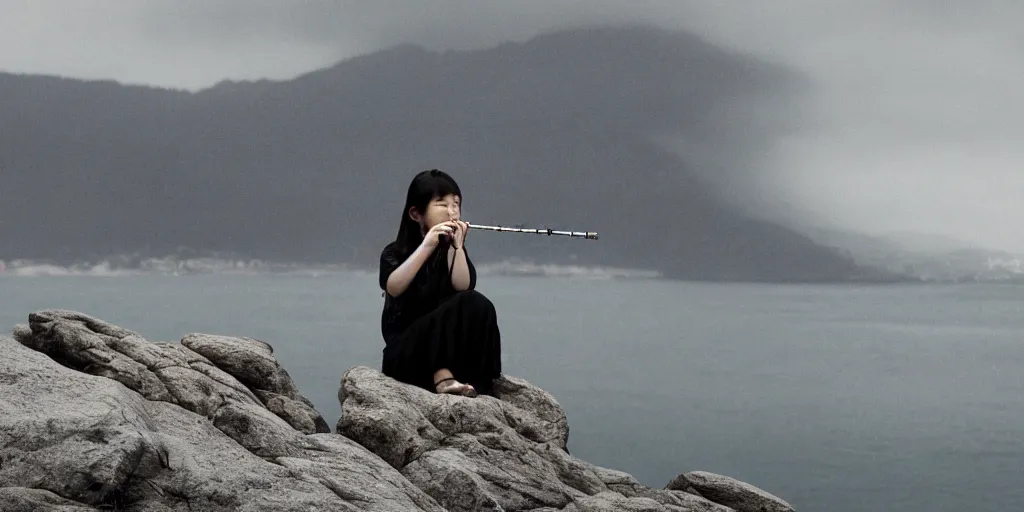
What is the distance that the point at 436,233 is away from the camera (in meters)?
10.9

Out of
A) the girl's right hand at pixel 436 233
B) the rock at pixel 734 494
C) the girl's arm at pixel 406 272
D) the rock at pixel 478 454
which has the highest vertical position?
the girl's right hand at pixel 436 233

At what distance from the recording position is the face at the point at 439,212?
11.3m

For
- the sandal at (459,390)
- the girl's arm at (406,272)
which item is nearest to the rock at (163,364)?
the sandal at (459,390)

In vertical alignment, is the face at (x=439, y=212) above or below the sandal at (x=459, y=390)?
above

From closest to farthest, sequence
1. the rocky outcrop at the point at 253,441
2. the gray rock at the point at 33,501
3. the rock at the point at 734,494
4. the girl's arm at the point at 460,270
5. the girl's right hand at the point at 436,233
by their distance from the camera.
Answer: the gray rock at the point at 33,501 < the rocky outcrop at the point at 253,441 < the girl's right hand at the point at 436,233 < the rock at the point at 734,494 < the girl's arm at the point at 460,270

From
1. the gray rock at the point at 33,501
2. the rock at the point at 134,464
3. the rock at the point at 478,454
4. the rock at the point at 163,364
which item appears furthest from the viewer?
the rock at the point at 163,364

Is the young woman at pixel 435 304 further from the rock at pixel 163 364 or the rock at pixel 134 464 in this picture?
the rock at pixel 134 464

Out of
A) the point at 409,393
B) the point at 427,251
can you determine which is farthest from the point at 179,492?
the point at 427,251

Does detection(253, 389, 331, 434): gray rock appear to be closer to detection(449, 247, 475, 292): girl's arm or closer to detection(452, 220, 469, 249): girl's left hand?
detection(449, 247, 475, 292): girl's arm

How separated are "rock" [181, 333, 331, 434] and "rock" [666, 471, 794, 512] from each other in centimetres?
407

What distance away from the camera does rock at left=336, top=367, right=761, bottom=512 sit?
939 centimetres

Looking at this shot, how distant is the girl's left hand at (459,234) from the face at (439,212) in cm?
24

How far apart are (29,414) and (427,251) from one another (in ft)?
14.1

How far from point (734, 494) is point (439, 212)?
14.4ft
